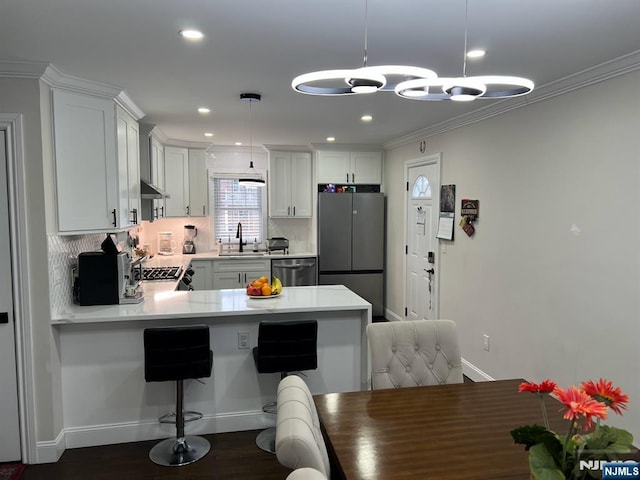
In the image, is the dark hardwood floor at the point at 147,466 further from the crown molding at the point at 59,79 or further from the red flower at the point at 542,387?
the crown molding at the point at 59,79

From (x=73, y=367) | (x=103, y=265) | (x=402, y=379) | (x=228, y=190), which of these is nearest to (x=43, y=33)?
(x=103, y=265)

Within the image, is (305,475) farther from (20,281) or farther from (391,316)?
(391,316)

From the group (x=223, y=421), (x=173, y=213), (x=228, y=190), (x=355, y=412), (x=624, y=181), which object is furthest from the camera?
(x=228, y=190)

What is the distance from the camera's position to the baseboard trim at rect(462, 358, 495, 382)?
3953mm

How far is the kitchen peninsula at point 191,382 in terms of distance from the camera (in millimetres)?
2963

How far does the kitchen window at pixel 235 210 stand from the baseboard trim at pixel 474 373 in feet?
11.9

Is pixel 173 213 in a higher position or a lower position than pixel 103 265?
higher

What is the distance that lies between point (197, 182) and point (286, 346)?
3936mm

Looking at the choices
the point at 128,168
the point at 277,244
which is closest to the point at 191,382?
the point at 128,168

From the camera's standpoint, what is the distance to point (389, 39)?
2.28 metres

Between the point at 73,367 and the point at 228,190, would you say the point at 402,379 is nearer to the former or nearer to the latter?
the point at 73,367

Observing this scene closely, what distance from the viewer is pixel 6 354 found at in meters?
2.76

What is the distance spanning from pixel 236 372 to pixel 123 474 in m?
0.92

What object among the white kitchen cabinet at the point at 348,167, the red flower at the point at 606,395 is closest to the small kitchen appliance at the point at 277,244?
the white kitchen cabinet at the point at 348,167
